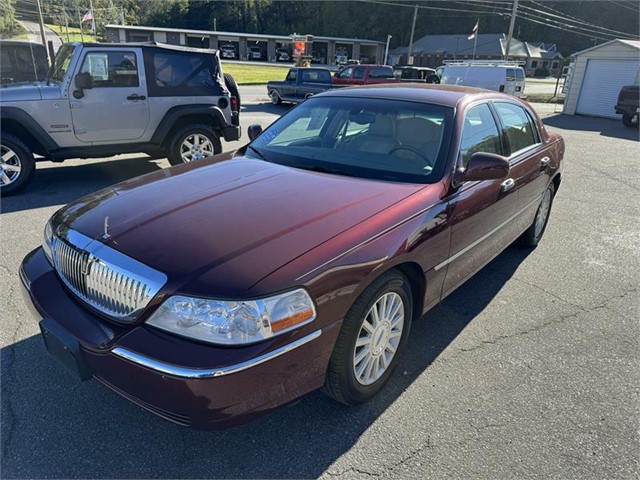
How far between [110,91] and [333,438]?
20.0 feet

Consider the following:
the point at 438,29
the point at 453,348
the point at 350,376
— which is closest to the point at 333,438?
the point at 350,376

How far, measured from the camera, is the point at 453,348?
3123 millimetres

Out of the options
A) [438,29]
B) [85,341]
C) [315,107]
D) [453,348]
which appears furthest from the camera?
[438,29]

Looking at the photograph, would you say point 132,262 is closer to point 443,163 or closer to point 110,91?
point 443,163

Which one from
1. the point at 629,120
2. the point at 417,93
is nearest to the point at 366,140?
the point at 417,93

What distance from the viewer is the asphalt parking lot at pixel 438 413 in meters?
2.15

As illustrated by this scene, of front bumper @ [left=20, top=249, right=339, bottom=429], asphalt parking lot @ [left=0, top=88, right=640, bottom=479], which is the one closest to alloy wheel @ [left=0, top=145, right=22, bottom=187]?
asphalt parking lot @ [left=0, top=88, right=640, bottom=479]

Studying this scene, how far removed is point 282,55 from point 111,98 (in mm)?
72504

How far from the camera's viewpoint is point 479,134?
11.1 feet

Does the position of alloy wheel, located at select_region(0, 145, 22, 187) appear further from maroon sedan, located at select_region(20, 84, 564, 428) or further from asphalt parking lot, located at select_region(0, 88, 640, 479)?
maroon sedan, located at select_region(20, 84, 564, 428)

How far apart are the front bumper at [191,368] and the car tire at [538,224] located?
137 inches

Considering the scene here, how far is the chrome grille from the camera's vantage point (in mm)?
1949

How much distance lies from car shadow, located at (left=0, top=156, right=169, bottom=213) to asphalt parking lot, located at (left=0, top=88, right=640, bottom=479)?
1945 millimetres

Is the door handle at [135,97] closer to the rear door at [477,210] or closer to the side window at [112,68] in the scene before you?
the side window at [112,68]
